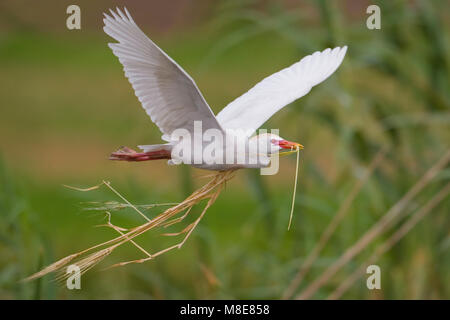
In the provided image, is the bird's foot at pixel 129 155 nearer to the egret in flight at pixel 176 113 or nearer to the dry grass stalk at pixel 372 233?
the egret in flight at pixel 176 113

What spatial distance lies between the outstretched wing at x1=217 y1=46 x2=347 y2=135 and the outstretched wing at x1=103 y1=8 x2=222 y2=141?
0.07 meters

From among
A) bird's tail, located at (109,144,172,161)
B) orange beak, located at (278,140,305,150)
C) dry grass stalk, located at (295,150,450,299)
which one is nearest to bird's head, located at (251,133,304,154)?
orange beak, located at (278,140,305,150)

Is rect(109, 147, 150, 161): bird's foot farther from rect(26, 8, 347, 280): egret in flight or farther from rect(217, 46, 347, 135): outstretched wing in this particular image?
rect(217, 46, 347, 135): outstretched wing

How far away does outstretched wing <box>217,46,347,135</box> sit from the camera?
0.91m

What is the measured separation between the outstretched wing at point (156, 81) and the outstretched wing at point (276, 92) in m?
0.07

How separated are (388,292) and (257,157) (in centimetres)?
94

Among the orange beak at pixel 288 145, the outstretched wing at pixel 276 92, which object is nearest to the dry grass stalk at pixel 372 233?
the outstretched wing at pixel 276 92

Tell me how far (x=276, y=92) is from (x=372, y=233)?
0.49 m

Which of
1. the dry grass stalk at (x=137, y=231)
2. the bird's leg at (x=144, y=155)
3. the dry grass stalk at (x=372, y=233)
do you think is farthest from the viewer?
the dry grass stalk at (x=372, y=233)

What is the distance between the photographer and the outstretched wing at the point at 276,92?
0.91 m

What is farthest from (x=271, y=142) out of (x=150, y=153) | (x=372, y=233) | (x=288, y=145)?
(x=372, y=233)
